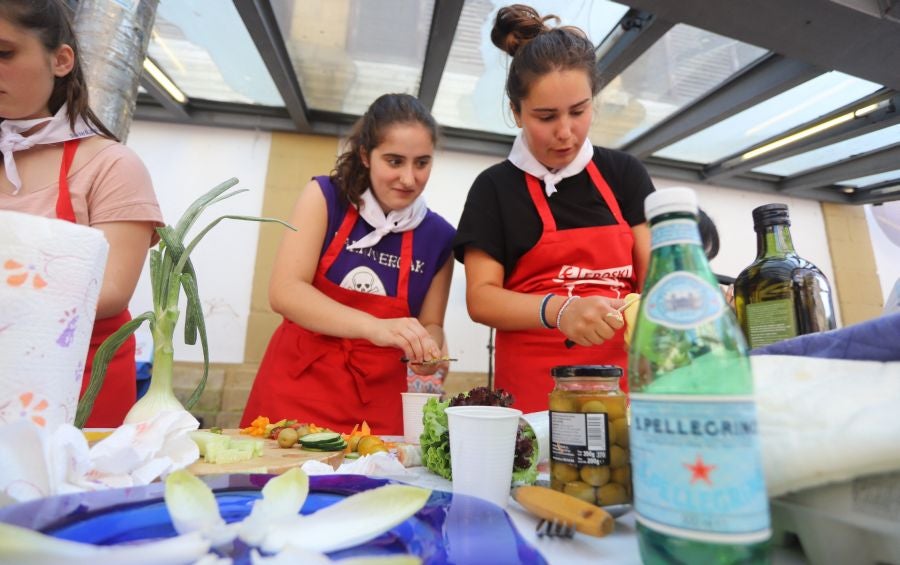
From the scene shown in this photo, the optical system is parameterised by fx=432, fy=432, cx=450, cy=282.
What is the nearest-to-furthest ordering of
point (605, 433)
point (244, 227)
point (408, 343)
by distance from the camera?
1. point (605, 433)
2. point (408, 343)
3. point (244, 227)

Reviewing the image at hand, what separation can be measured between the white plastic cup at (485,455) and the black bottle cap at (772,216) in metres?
0.68

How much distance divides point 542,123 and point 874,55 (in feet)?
8.02

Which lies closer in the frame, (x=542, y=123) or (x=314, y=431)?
(x=314, y=431)

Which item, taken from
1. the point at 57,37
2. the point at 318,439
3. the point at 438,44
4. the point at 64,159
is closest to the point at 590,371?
the point at 318,439

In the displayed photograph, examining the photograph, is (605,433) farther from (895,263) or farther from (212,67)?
(895,263)

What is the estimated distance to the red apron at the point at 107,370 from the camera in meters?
1.01

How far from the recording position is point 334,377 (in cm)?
142

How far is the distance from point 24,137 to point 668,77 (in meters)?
3.45

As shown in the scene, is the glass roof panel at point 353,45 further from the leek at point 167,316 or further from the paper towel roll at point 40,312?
the paper towel roll at point 40,312

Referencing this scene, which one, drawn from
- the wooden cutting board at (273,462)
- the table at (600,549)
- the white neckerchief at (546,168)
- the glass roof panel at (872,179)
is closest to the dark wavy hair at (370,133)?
the white neckerchief at (546,168)

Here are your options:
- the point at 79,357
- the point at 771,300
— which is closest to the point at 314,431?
the point at 79,357

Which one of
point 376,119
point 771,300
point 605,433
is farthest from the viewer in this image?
point 376,119

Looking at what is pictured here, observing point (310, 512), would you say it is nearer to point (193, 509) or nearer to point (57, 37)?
point (193, 509)

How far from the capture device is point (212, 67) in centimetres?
316
